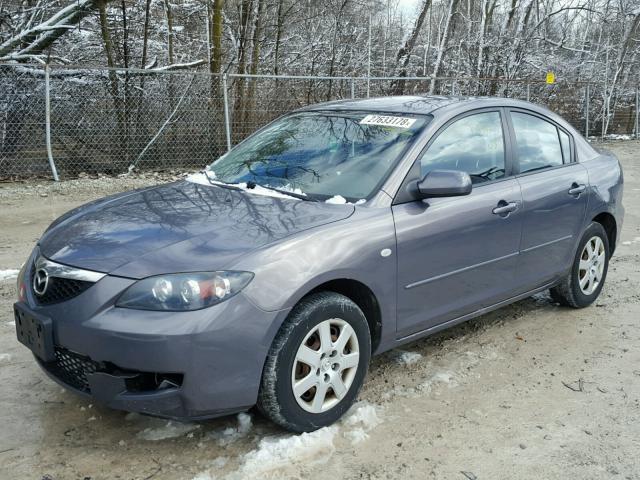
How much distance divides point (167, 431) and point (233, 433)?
1.04 ft

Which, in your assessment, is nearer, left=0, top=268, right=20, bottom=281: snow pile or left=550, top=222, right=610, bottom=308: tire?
left=550, top=222, right=610, bottom=308: tire

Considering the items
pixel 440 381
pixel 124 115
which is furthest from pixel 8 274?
pixel 124 115

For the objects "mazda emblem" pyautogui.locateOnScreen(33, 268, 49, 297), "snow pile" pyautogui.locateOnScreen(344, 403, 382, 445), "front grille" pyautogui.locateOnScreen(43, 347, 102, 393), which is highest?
"mazda emblem" pyautogui.locateOnScreen(33, 268, 49, 297)

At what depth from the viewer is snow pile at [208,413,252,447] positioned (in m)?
3.05

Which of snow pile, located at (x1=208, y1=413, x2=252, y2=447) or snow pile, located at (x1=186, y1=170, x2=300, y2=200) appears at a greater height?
snow pile, located at (x1=186, y1=170, x2=300, y2=200)

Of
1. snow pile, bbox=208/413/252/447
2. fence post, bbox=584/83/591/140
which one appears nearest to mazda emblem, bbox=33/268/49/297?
snow pile, bbox=208/413/252/447

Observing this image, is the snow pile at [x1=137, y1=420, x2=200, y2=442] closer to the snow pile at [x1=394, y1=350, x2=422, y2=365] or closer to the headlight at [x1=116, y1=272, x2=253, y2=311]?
the headlight at [x1=116, y1=272, x2=253, y2=311]

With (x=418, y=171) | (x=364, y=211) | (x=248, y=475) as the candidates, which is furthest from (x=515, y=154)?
(x=248, y=475)

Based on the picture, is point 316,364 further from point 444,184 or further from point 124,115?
point 124,115

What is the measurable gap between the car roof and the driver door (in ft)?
0.32

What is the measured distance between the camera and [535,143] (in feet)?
14.9

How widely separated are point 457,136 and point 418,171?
52 centimetres

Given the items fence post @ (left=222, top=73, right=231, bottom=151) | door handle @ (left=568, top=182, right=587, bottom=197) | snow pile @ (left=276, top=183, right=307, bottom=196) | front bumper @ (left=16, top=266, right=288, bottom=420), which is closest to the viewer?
front bumper @ (left=16, top=266, right=288, bottom=420)

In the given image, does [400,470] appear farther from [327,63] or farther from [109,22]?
[327,63]
